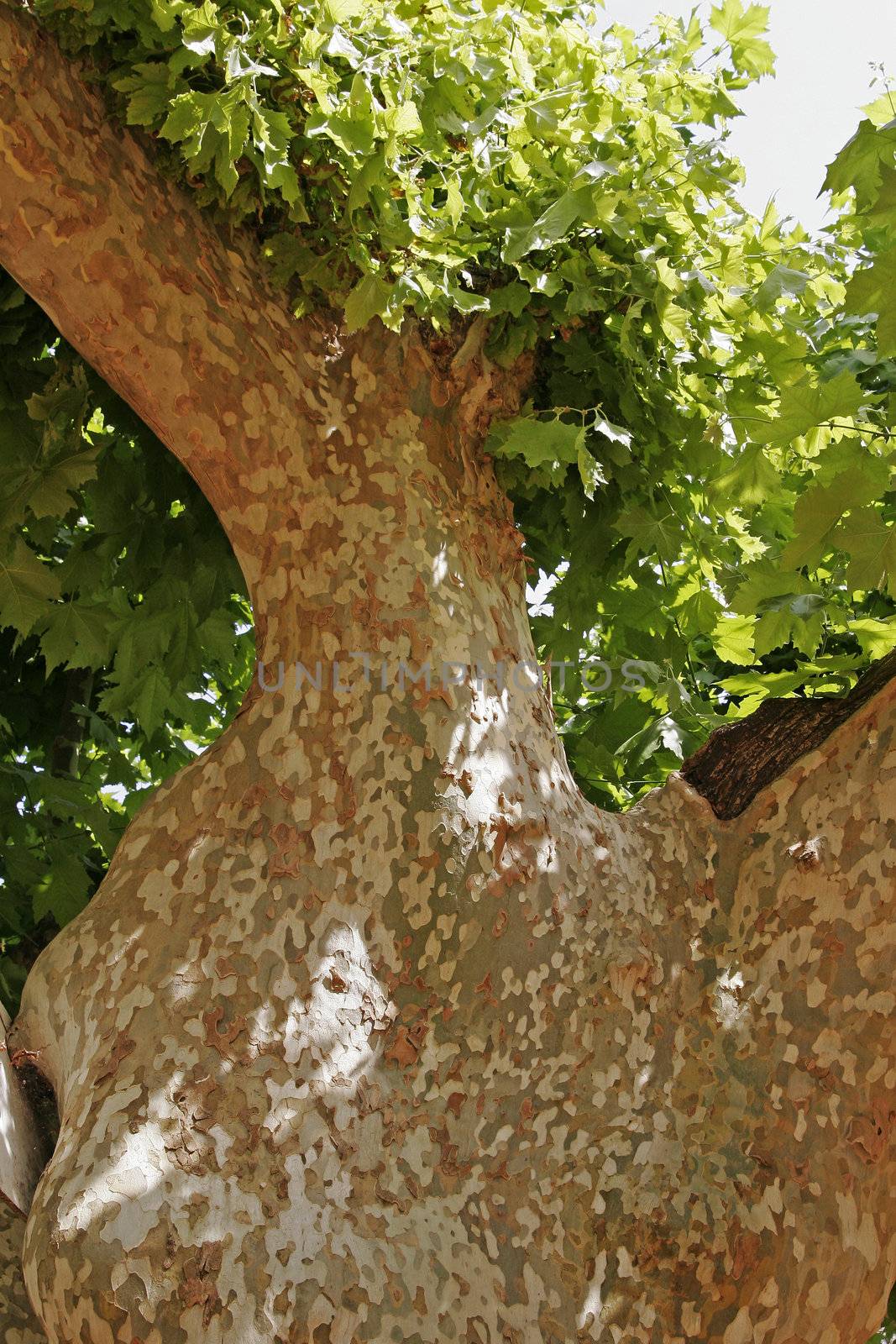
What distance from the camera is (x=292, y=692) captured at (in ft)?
7.56

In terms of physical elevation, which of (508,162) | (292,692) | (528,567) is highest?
(508,162)

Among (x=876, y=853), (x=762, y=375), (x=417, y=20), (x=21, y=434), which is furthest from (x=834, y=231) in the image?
(x=21, y=434)

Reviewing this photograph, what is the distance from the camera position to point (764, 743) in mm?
2344

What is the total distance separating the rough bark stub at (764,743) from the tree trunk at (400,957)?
45 mm

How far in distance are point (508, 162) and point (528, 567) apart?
3.55 feet

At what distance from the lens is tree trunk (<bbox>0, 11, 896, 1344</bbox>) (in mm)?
1738

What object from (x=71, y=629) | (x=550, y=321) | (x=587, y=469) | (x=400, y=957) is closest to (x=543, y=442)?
(x=587, y=469)

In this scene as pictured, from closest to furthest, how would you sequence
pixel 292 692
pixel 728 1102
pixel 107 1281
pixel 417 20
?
pixel 107 1281, pixel 728 1102, pixel 292 692, pixel 417 20

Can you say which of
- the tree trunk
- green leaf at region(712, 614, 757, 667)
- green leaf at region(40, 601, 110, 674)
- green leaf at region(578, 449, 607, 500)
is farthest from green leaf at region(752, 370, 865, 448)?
green leaf at region(40, 601, 110, 674)

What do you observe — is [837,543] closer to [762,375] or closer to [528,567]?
[762,375]

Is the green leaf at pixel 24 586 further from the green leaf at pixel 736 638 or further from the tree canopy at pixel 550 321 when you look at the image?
the green leaf at pixel 736 638

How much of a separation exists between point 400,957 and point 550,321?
5.08 ft

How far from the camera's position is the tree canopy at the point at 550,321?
7.43 feet

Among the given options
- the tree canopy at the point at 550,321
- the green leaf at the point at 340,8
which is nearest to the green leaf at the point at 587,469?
the tree canopy at the point at 550,321
